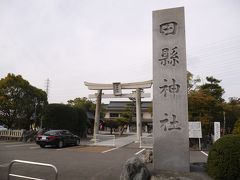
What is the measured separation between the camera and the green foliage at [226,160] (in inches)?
279

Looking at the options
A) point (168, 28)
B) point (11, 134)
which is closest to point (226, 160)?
point (168, 28)

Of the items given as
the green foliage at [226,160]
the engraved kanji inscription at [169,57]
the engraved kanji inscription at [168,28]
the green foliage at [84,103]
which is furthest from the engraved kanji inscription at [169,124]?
the green foliage at [84,103]

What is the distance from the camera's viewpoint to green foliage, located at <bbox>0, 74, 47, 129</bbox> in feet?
85.5

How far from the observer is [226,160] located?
283 inches

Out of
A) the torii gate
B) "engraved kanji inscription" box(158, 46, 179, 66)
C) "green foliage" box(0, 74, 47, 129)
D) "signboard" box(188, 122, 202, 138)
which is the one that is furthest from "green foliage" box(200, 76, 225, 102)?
"engraved kanji inscription" box(158, 46, 179, 66)

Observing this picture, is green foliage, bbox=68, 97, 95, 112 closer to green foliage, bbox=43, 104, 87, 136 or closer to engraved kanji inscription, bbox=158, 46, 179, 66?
green foliage, bbox=43, 104, 87, 136

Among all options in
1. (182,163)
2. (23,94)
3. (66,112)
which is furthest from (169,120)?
(23,94)

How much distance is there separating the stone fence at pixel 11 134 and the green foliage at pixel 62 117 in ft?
8.00

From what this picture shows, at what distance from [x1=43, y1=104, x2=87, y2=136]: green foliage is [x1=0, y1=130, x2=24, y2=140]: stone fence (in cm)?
244

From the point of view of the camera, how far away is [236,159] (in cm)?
710

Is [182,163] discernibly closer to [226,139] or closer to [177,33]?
[226,139]

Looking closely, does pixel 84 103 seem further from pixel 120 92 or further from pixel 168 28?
pixel 168 28

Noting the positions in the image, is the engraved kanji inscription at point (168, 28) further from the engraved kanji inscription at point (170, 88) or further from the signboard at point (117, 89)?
the signboard at point (117, 89)

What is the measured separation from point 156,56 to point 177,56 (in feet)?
2.47
